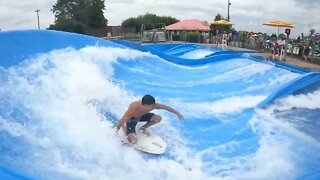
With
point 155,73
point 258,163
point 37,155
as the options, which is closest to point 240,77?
point 155,73

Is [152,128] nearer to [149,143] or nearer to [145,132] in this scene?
[145,132]

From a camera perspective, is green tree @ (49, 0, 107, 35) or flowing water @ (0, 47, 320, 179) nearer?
flowing water @ (0, 47, 320, 179)

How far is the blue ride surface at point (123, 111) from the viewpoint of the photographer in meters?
4.80

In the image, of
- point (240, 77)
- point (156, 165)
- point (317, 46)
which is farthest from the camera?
point (317, 46)

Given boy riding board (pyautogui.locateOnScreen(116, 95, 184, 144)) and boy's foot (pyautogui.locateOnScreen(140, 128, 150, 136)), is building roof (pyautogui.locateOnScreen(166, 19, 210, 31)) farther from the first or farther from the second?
boy riding board (pyautogui.locateOnScreen(116, 95, 184, 144))

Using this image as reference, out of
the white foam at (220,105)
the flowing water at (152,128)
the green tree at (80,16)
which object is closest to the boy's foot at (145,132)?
the flowing water at (152,128)

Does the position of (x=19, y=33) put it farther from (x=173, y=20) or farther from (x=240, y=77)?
(x=173, y=20)

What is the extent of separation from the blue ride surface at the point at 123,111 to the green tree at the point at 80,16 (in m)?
32.0

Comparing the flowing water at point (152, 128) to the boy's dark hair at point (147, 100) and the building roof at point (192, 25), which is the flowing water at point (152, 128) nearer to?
the boy's dark hair at point (147, 100)

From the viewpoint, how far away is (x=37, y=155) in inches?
179

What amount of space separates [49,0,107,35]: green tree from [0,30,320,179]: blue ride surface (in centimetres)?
3197

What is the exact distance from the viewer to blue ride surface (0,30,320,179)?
15.7ft

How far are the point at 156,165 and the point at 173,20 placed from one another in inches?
1966

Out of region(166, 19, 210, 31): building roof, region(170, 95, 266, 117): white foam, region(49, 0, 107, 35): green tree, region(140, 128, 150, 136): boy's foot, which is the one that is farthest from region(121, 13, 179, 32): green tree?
region(140, 128, 150, 136): boy's foot
